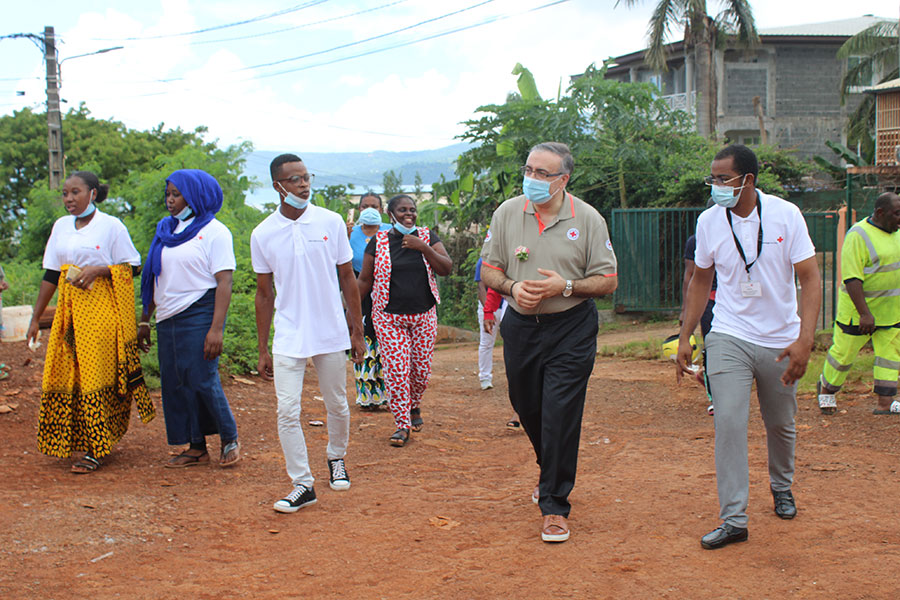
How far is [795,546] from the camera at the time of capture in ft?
14.0

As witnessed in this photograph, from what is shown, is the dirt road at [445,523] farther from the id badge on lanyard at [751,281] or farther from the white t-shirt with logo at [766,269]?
the id badge on lanyard at [751,281]

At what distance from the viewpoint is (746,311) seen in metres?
4.38

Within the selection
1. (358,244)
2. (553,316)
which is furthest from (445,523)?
(358,244)

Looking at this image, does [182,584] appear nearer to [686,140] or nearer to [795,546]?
[795,546]

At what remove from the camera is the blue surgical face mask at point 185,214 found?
5.87 meters

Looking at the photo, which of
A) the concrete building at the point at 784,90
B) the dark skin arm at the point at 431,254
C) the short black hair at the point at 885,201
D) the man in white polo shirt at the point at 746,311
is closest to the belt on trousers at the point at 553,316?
the man in white polo shirt at the point at 746,311

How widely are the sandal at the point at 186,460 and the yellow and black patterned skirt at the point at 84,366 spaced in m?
0.44

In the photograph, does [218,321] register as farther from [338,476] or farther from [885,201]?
[885,201]

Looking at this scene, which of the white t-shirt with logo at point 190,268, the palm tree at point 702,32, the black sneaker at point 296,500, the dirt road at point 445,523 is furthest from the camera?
the palm tree at point 702,32

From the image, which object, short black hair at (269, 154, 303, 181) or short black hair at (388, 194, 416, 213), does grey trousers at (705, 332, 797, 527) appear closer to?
short black hair at (269, 154, 303, 181)

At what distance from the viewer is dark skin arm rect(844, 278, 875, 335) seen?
23.1 ft

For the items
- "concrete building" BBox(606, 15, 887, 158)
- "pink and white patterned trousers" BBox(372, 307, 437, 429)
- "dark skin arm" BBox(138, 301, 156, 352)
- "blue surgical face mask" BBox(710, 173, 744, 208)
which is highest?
"concrete building" BBox(606, 15, 887, 158)

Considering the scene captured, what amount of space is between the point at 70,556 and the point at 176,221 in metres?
2.44

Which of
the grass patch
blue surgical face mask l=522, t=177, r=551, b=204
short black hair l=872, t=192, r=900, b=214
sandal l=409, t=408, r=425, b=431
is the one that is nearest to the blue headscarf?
blue surgical face mask l=522, t=177, r=551, b=204
